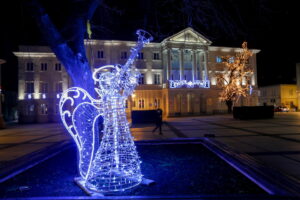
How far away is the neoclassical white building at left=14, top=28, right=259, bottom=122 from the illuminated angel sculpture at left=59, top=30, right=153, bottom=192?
25101mm

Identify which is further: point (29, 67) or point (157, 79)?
point (157, 79)

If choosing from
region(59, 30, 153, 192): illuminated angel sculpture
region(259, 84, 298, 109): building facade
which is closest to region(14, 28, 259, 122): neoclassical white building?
region(259, 84, 298, 109): building facade

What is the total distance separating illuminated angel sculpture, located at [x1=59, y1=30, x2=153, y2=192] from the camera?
4484 millimetres

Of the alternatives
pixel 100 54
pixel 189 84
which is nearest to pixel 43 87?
pixel 100 54

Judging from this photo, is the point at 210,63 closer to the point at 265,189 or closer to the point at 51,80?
the point at 51,80

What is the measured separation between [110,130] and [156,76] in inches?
1240

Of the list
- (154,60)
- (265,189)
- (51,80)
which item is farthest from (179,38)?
(265,189)

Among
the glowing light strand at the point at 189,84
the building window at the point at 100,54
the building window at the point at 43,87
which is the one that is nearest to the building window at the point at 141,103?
the glowing light strand at the point at 189,84

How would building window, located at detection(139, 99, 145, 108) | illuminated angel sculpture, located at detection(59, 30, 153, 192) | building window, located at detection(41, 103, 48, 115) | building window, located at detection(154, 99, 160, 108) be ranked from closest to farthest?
illuminated angel sculpture, located at detection(59, 30, 153, 192)
building window, located at detection(41, 103, 48, 115)
building window, located at detection(139, 99, 145, 108)
building window, located at detection(154, 99, 160, 108)

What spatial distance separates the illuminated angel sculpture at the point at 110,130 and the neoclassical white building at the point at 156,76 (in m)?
25.1

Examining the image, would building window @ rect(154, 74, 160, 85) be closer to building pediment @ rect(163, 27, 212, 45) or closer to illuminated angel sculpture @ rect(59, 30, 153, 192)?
building pediment @ rect(163, 27, 212, 45)

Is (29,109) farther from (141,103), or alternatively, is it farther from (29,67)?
(141,103)

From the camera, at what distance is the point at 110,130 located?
15.0 feet

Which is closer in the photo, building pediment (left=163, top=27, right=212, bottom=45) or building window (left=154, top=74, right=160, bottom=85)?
building pediment (left=163, top=27, right=212, bottom=45)
